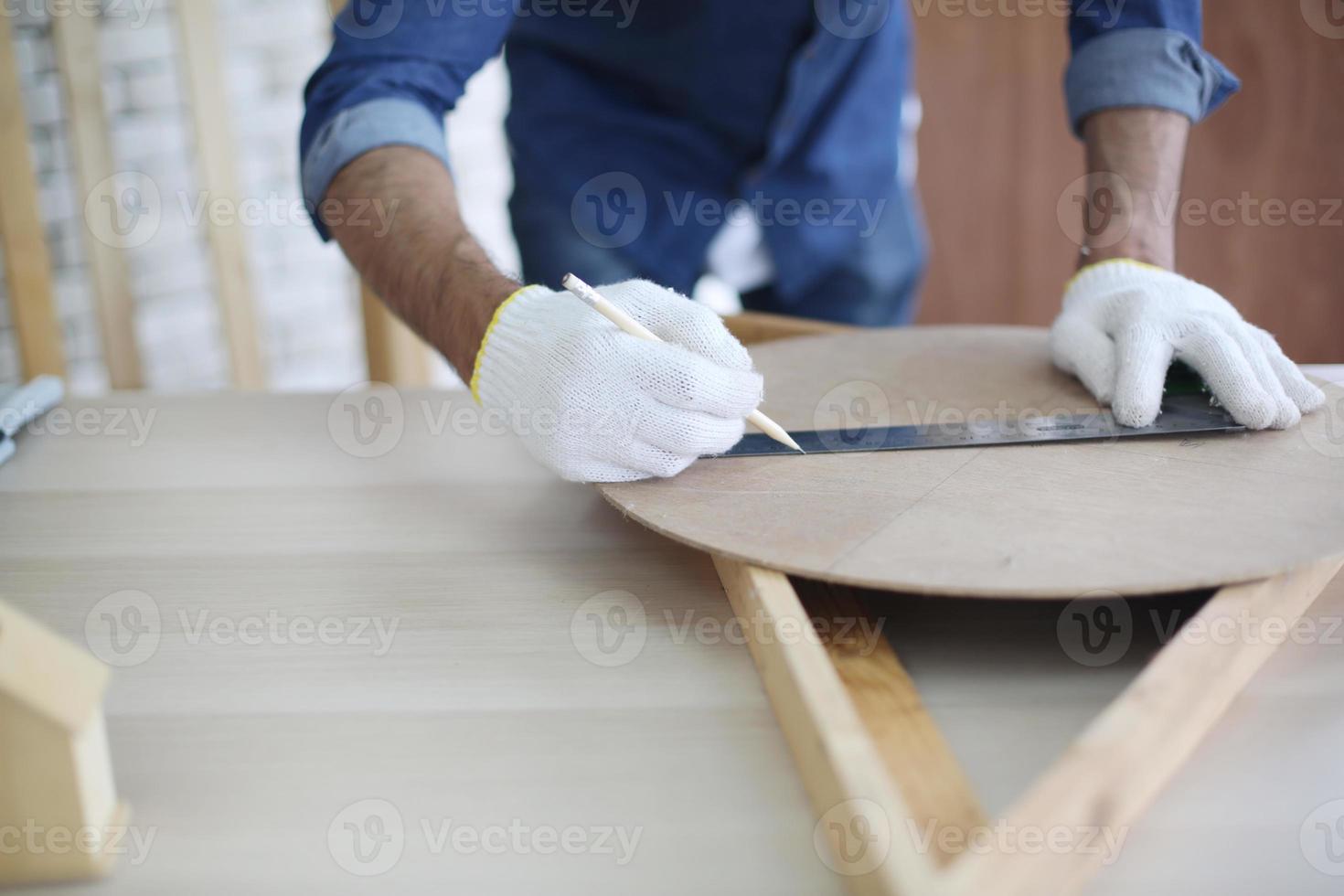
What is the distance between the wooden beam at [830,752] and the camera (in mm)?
452

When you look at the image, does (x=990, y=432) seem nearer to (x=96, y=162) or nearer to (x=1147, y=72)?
(x=1147, y=72)

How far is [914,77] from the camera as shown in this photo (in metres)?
2.48

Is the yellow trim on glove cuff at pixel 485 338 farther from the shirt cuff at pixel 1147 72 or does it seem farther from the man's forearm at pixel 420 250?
the shirt cuff at pixel 1147 72

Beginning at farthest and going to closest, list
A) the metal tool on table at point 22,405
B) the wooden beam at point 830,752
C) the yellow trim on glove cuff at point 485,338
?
the metal tool on table at point 22,405
the yellow trim on glove cuff at point 485,338
the wooden beam at point 830,752

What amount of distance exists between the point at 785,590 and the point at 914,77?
82.6 inches

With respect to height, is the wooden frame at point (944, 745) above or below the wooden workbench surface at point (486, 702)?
above

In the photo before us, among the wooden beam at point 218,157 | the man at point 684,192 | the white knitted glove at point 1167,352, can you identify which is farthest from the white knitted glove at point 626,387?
the wooden beam at point 218,157

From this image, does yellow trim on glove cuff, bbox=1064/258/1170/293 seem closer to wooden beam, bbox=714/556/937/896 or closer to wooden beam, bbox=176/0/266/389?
wooden beam, bbox=714/556/937/896

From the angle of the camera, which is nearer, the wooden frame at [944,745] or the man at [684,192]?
the wooden frame at [944,745]

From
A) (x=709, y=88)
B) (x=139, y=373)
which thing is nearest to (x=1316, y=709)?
(x=709, y=88)

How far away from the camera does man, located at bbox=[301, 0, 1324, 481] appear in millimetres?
783

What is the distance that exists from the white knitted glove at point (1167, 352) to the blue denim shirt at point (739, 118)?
35 centimetres

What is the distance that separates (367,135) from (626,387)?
0.46 metres

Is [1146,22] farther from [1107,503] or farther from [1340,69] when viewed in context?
[1340,69]
